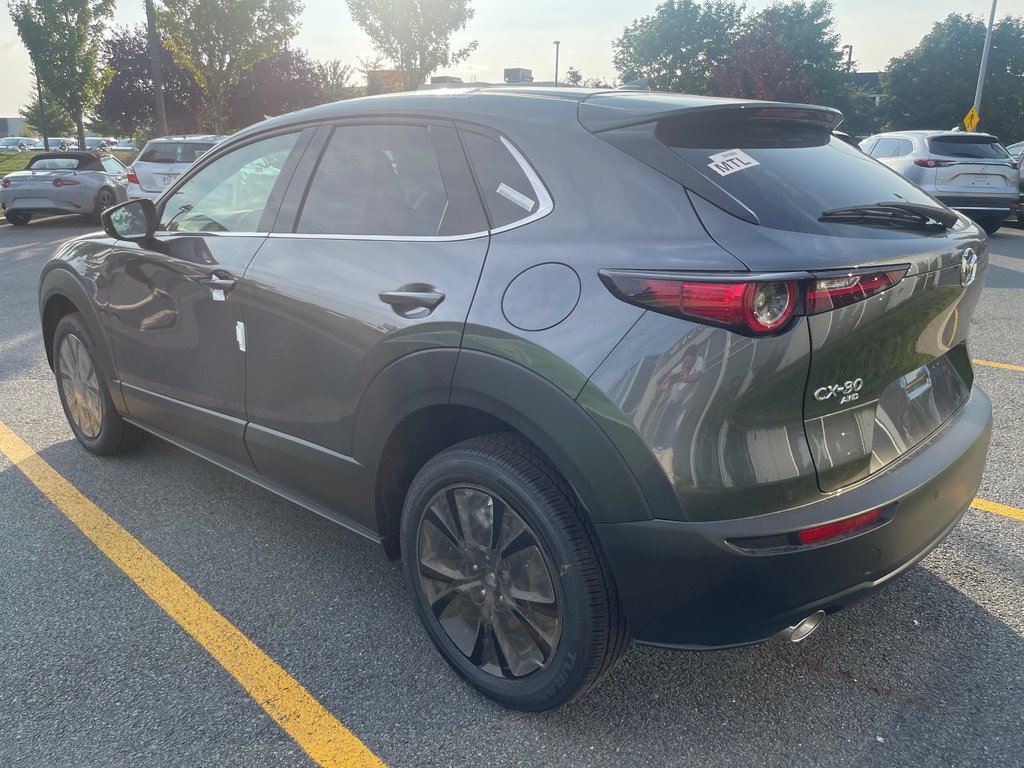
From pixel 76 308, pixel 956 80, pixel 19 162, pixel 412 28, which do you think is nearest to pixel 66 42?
pixel 412 28

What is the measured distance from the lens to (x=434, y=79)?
3.44 m

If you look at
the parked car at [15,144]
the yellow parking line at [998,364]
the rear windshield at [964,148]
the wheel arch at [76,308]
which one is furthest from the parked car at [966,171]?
the parked car at [15,144]

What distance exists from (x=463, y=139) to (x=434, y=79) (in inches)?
41.6

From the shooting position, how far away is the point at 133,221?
3.60 meters

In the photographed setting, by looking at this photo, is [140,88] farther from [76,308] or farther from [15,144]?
[76,308]

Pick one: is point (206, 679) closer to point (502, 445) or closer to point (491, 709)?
point (491, 709)

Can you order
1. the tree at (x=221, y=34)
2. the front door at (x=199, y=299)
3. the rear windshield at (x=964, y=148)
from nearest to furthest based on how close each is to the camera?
1. the front door at (x=199, y=299)
2. the rear windshield at (x=964, y=148)
3. the tree at (x=221, y=34)

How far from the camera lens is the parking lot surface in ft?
7.39

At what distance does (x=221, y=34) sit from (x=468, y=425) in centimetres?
2635

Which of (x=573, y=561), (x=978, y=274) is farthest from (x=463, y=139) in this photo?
(x=978, y=274)

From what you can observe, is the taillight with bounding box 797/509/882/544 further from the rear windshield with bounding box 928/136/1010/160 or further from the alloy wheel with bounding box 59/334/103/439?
the rear windshield with bounding box 928/136/1010/160

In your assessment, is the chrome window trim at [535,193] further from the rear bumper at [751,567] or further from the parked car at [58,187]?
the parked car at [58,187]

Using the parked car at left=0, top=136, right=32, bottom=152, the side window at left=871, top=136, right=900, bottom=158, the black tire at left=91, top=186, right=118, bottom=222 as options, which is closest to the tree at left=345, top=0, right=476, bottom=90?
the black tire at left=91, top=186, right=118, bottom=222

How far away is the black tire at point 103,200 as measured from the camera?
51.0ft
